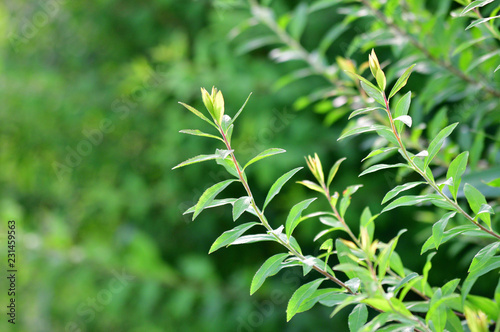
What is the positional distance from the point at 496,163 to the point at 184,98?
1.20 meters

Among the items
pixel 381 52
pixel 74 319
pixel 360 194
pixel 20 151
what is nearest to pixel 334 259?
pixel 360 194

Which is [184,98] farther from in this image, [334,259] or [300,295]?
[300,295]

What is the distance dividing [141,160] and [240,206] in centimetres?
192

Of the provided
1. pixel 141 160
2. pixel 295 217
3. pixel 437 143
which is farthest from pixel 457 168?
pixel 141 160

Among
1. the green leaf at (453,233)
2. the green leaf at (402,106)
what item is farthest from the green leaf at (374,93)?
the green leaf at (453,233)

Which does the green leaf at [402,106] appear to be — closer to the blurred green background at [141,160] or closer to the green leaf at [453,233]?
the green leaf at [453,233]

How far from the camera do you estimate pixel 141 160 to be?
231 centimetres

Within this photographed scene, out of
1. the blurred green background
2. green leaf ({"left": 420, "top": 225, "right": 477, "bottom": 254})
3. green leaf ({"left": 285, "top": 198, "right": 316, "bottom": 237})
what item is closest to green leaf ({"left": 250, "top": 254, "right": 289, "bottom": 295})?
green leaf ({"left": 285, "top": 198, "right": 316, "bottom": 237})

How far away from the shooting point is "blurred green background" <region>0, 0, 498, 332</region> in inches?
67.2

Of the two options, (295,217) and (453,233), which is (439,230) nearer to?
(453,233)

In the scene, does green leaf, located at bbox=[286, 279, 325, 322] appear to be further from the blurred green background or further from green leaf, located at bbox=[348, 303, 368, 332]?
the blurred green background

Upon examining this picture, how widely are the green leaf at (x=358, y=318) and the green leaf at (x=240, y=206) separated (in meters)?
0.14

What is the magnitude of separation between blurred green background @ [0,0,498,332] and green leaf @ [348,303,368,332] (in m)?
0.92

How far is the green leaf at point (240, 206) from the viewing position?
0.45m
